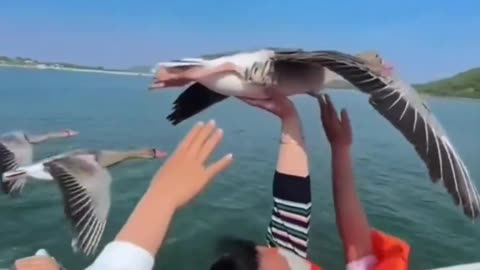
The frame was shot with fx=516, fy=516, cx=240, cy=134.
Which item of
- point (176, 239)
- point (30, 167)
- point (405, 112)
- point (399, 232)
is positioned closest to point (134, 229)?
point (405, 112)

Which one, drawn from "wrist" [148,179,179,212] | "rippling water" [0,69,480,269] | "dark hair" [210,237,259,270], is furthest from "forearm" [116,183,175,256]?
"rippling water" [0,69,480,269]

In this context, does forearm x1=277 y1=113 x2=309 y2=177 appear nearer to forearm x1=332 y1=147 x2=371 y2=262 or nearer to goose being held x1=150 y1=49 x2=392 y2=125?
goose being held x1=150 y1=49 x2=392 y2=125

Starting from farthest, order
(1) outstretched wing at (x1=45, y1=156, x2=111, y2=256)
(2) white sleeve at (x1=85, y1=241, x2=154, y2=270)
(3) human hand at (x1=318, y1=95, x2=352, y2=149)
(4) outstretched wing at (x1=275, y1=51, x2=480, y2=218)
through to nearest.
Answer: (1) outstretched wing at (x1=45, y1=156, x2=111, y2=256), (3) human hand at (x1=318, y1=95, x2=352, y2=149), (4) outstretched wing at (x1=275, y1=51, x2=480, y2=218), (2) white sleeve at (x1=85, y1=241, x2=154, y2=270)

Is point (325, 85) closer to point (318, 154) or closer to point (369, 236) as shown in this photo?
point (369, 236)

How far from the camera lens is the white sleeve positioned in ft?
1.99

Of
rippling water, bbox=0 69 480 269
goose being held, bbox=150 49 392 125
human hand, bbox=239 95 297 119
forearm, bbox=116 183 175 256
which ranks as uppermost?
goose being held, bbox=150 49 392 125

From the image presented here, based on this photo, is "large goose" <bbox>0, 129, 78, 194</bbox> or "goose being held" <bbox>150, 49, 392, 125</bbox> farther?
"large goose" <bbox>0, 129, 78, 194</bbox>

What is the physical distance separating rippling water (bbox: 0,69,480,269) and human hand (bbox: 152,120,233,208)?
36 cm

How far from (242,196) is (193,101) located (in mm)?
2301

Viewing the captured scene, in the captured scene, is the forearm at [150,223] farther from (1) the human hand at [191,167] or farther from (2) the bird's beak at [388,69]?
(2) the bird's beak at [388,69]

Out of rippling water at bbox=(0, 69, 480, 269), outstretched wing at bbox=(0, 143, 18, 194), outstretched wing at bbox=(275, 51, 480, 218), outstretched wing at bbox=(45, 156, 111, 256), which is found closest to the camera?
outstretched wing at bbox=(275, 51, 480, 218)

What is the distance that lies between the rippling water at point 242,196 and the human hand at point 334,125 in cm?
7

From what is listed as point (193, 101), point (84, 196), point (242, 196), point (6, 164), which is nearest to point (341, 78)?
point (193, 101)

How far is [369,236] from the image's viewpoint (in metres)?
1.09
